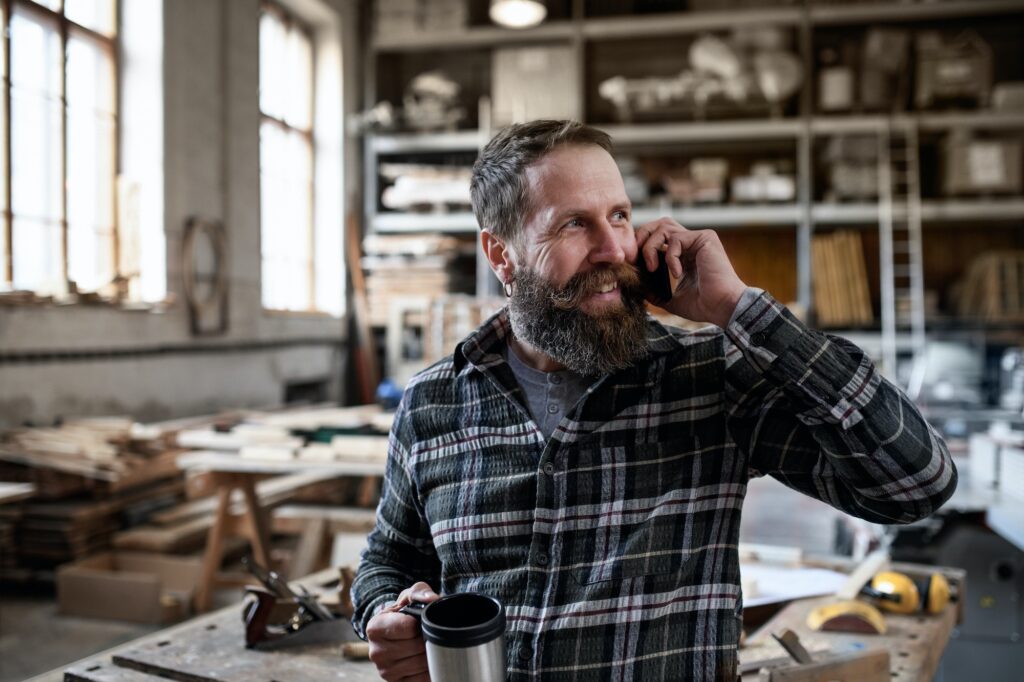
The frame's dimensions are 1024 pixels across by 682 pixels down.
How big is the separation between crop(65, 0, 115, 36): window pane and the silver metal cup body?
615 cm

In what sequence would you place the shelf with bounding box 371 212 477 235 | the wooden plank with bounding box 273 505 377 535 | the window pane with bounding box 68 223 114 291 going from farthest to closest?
the shelf with bounding box 371 212 477 235 < the window pane with bounding box 68 223 114 291 < the wooden plank with bounding box 273 505 377 535

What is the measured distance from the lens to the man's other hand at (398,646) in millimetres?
1331

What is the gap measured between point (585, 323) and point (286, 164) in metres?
7.91

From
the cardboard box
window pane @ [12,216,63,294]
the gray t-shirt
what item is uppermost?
window pane @ [12,216,63,294]

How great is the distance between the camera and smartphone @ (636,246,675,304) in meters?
1.56

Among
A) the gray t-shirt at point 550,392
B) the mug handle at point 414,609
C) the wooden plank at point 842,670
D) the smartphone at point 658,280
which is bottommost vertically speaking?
the wooden plank at point 842,670

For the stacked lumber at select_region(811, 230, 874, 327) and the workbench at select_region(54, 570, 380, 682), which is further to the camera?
the stacked lumber at select_region(811, 230, 874, 327)

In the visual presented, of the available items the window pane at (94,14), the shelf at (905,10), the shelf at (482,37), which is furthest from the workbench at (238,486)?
the shelf at (905,10)

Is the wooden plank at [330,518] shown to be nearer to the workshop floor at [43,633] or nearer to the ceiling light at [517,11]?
the workshop floor at [43,633]

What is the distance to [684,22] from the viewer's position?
9055 mm

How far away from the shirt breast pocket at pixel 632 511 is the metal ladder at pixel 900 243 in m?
7.18

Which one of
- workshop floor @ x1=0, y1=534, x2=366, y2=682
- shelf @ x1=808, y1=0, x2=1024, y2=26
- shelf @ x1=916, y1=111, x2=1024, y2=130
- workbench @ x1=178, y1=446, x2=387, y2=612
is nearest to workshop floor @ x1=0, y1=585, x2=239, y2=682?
workshop floor @ x1=0, y1=534, x2=366, y2=682

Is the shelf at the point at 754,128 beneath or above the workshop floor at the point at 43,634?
above

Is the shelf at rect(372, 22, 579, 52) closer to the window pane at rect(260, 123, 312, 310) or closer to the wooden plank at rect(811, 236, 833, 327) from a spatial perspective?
the window pane at rect(260, 123, 312, 310)
